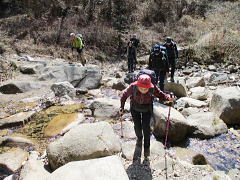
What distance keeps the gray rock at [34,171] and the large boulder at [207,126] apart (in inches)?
157

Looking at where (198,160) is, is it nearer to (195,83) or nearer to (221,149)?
(221,149)

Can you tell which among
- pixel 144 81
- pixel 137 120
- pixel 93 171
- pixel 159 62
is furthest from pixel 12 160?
pixel 159 62

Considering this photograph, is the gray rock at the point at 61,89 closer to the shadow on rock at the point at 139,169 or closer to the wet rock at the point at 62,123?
the wet rock at the point at 62,123

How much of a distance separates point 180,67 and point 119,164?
12.0 meters

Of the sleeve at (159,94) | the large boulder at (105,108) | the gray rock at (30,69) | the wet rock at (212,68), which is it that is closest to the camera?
the sleeve at (159,94)

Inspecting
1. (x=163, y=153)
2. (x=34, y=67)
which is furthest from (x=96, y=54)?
(x=163, y=153)

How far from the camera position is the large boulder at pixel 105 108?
807 cm

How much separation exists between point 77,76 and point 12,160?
22.0 ft

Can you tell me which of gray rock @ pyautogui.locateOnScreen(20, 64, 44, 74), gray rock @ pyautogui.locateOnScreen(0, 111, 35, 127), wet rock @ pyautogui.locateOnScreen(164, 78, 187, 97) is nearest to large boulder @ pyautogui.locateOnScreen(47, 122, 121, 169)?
gray rock @ pyautogui.locateOnScreen(0, 111, 35, 127)

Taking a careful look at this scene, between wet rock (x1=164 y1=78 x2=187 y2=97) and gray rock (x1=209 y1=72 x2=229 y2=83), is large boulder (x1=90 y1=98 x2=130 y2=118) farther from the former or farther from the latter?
gray rock (x1=209 y1=72 x2=229 y2=83)

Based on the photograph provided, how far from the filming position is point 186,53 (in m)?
16.0

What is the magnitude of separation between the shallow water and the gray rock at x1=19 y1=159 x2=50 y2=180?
375 centimetres

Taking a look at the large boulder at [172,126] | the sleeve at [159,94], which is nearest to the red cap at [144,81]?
the sleeve at [159,94]

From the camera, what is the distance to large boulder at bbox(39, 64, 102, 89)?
39.9 ft
